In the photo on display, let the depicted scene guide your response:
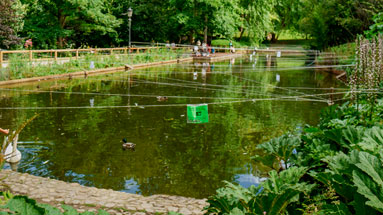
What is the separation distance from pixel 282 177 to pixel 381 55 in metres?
3.84

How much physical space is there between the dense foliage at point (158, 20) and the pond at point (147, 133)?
443 inches

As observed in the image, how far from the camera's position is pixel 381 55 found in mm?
6926

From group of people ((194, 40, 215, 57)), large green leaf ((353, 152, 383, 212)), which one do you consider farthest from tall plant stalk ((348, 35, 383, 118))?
group of people ((194, 40, 215, 57))

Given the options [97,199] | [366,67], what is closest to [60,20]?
[97,199]

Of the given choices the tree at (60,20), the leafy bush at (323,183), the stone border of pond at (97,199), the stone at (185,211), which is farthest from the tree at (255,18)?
the leafy bush at (323,183)

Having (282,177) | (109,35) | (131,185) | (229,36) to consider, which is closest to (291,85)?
(131,185)

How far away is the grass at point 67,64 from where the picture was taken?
72.2ft

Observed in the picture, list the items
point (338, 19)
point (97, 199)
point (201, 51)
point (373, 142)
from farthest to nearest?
point (201, 51)
point (338, 19)
point (97, 199)
point (373, 142)

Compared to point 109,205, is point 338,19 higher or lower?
higher

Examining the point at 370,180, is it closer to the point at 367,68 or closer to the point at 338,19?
the point at 367,68

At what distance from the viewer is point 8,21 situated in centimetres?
2667

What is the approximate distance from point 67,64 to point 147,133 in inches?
630

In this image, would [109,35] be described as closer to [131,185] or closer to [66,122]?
[66,122]

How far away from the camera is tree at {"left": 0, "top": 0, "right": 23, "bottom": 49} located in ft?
84.8
